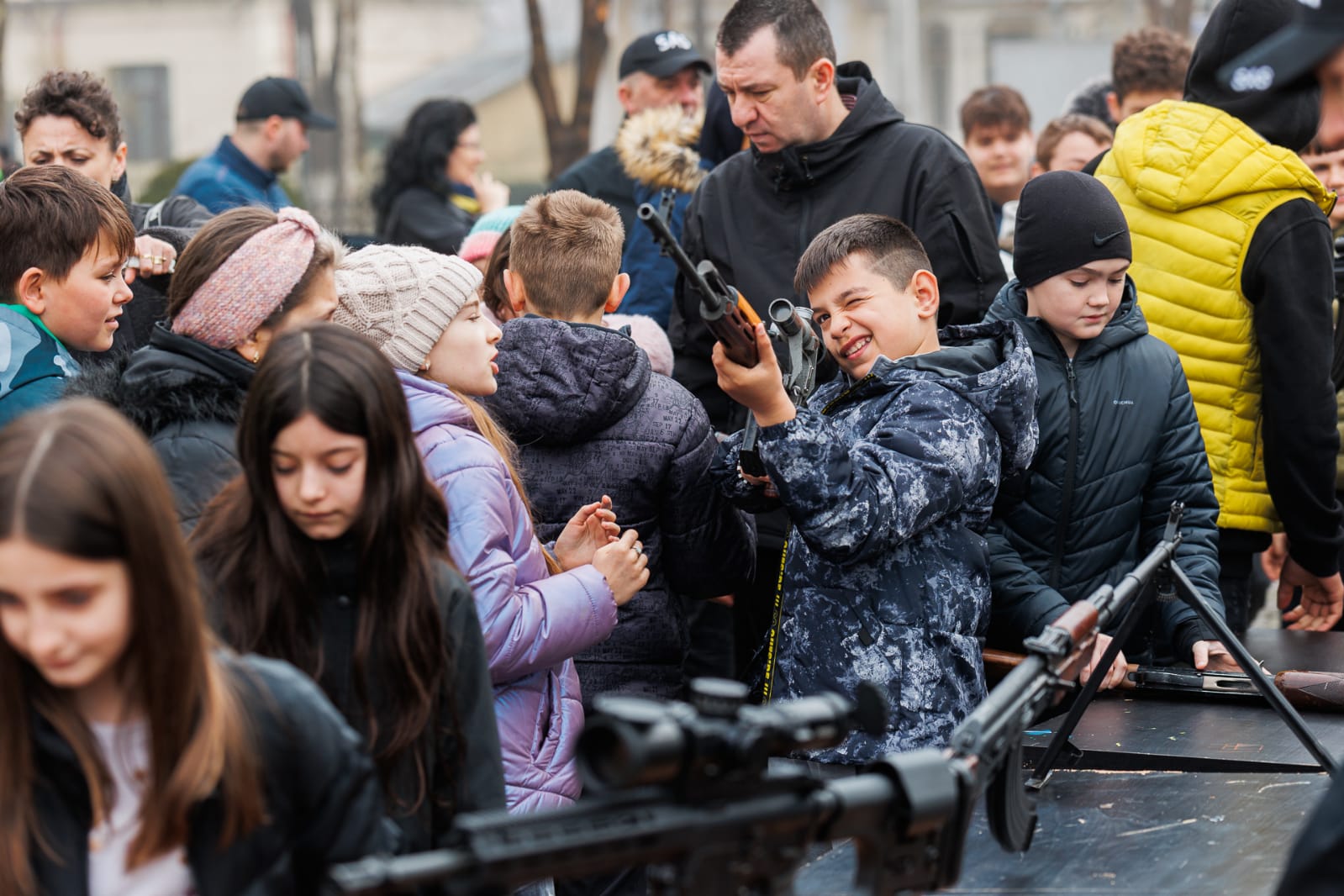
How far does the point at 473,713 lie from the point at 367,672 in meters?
0.20

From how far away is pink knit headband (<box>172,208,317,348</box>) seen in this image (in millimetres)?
3068

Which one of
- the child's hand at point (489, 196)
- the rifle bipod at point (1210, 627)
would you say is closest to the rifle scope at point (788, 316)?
the rifle bipod at point (1210, 627)

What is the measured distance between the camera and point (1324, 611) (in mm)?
4980

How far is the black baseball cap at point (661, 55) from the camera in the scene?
701 cm

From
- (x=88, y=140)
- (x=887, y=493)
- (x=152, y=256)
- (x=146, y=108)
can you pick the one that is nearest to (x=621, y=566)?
(x=887, y=493)

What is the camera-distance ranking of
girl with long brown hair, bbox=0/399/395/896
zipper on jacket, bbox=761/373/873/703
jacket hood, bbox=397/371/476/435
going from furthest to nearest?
zipper on jacket, bbox=761/373/873/703 < jacket hood, bbox=397/371/476/435 < girl with long brown hair, bbox=0/399/395/896

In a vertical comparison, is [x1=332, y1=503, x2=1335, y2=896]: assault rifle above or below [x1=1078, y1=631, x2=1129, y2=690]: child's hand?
above

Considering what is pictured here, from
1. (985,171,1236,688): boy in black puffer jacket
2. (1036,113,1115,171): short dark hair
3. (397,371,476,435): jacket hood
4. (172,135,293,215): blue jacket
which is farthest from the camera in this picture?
(172,135,293,215): blue jacket

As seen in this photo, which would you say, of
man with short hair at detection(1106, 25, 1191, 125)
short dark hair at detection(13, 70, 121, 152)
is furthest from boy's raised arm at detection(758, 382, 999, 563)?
man with short hair at detection(1106, 25, 1191, 125)

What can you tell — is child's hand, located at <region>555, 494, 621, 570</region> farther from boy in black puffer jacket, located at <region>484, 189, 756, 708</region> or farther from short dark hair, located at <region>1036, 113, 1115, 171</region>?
short dark hair, located at <region>1036, 113, 1115, 171</region>

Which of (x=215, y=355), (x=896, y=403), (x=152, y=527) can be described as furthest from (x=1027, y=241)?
(x=152, y=527)

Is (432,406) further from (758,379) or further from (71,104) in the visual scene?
(71,104)

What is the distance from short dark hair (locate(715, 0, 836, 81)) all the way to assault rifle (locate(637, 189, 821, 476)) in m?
1.49

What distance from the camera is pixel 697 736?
1.77 meters
